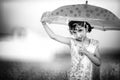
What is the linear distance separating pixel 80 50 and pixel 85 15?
34cm

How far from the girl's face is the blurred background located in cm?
18

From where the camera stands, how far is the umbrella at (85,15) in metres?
2.71

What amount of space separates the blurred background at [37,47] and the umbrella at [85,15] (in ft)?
0.65

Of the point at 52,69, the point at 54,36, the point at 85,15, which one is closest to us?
A: the point at 85,15

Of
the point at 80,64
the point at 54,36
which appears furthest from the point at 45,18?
the point at 80,64

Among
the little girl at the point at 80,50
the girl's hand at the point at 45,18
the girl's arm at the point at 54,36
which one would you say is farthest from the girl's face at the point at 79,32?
the girl's hand at the point at 45,18

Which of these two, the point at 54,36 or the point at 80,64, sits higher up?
the point at 54,36

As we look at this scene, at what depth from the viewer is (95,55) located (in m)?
2.81

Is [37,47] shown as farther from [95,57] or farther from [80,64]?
[95,57]

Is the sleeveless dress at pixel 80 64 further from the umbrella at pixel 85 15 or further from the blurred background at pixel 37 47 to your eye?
the umbrella at pixel 85 15

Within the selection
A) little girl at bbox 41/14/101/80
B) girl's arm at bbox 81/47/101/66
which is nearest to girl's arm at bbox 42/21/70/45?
little girl at bbox 41/14/101/80

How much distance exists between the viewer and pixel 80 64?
275 centimetres

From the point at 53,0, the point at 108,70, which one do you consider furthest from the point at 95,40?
the point at 53,0

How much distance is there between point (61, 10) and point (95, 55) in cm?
56
